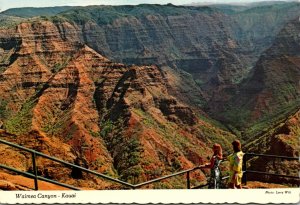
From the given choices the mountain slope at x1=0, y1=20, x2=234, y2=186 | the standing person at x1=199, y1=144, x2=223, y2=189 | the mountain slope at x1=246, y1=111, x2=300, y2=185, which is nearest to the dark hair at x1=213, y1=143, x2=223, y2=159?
the standing person at x1=199, y1=144, x2=223, y2=189

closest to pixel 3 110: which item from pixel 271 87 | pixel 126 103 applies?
pixel 126 103

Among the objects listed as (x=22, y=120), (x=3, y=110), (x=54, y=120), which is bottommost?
(x=22, y=120)

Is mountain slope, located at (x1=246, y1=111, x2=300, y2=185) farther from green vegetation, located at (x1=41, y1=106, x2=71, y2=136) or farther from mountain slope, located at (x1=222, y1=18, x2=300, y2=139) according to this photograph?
mountain slope, located at (x1=222, y1=18, x2=300, y2=139)

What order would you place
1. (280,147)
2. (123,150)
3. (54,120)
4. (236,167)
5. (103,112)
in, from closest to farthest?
(236,167), (280,147), (123,150), (54,120), (103,112)

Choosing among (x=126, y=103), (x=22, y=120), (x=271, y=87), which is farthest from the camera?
(x=271, y=87)

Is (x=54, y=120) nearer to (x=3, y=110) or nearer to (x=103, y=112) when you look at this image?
(x=103, y=112)

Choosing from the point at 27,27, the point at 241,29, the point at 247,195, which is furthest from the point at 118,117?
the point at 241,29

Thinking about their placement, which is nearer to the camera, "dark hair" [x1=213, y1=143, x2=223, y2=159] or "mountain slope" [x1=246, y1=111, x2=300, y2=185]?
"dark hair" [x1=213, y1=143, x2=223, y2=159]

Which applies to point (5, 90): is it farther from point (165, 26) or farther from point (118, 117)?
point (165, 26)
